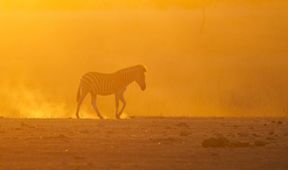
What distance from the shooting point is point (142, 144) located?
22641mm

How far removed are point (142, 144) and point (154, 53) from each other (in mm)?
31315

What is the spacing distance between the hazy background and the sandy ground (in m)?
6.16

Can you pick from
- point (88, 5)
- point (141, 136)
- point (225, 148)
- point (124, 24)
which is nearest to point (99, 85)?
point (141, 136)

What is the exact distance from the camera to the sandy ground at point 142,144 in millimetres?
19953

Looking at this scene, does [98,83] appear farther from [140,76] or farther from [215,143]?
[215,143]

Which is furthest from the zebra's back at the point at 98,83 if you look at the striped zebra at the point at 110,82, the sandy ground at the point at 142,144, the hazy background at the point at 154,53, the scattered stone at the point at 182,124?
the scattered stone at the point at 182,124

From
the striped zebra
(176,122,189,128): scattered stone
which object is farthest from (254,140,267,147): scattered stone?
the striped zebra

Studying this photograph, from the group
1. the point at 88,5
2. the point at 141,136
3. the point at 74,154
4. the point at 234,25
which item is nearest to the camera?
the point at 74,154

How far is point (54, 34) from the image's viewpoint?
195 feet

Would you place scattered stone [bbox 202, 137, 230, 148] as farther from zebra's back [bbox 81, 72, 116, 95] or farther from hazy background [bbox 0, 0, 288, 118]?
zebra's back [bbox 81, 72, 116, 95]

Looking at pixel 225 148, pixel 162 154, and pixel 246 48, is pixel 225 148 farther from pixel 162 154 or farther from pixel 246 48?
pixel 246 48

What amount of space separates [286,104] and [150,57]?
17170mm

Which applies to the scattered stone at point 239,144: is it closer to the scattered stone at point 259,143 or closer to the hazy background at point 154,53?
the scattered stone at point 259,143

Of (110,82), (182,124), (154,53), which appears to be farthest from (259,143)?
(154,53)
